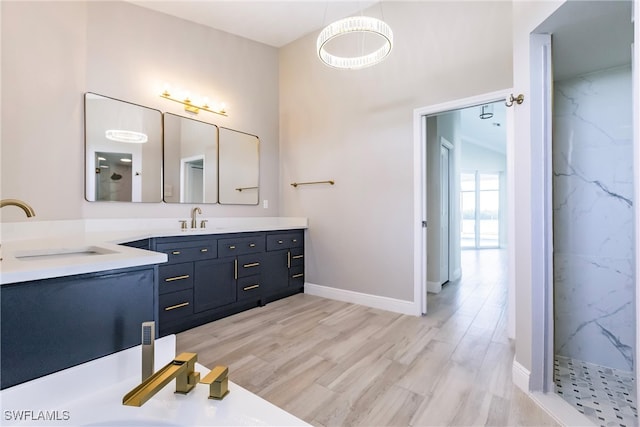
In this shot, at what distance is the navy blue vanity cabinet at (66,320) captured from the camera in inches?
30.9

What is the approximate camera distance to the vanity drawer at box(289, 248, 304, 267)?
3.71 meters

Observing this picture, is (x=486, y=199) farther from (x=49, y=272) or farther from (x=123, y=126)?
(x=49, y=272)

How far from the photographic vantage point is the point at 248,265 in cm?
319

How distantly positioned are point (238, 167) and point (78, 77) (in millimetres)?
1648

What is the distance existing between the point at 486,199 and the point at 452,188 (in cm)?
497

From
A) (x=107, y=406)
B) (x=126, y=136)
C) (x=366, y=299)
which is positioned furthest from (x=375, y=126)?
(x=107, y=406)

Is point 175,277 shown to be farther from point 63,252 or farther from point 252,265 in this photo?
point 63,252

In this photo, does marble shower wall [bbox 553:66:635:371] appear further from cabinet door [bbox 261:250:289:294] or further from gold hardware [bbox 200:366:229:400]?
cabinet door [bbox 261:250:289:294]

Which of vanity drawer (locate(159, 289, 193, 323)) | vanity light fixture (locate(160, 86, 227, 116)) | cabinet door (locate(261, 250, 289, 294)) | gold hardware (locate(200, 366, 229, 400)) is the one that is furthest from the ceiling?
gold hardware (locate(200, 366, 229, 400))

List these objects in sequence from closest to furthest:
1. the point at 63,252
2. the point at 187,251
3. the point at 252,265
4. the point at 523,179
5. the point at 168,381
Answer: the point at 168,381 < the point at 63,252 < the point at 523,179 < the point at 187,251 < the point at 252,265

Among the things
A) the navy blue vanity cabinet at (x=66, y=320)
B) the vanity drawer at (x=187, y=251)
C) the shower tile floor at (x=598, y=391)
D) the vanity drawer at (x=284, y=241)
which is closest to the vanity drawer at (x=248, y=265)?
the vanity drawer at (x=284, y=241)

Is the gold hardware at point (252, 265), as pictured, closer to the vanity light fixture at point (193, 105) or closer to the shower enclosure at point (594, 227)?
the vanity light fixture at point (193, 105)

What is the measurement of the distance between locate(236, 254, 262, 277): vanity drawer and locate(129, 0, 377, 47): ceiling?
258 cm

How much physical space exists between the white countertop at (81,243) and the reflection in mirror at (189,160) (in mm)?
289
